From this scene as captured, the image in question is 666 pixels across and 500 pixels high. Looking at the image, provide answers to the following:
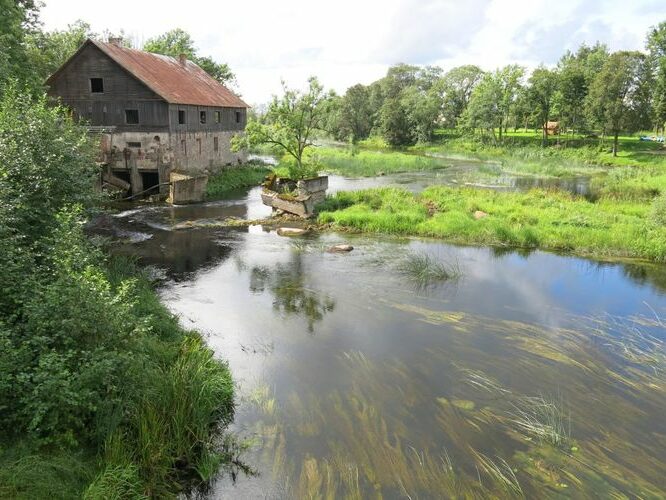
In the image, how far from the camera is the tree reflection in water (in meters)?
14.9

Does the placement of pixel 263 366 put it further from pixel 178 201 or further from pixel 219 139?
pixel 219 139

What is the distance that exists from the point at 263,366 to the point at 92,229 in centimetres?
1608

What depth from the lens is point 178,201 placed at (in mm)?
Result: 30953

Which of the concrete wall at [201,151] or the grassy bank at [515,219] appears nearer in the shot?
the grassy bank at [515,219]

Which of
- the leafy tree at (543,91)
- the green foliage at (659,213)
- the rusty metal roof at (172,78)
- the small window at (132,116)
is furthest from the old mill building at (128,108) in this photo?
the leafy tree at (543,91)

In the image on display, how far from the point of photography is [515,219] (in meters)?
24.3

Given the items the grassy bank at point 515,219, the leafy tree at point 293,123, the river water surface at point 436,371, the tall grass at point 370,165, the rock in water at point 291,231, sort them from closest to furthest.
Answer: the river water surface at point 436,371, the grassy bank at point 515,219, the rock in water at point 291,231, the leafy tree at point 293,123, the tall grass at point 370,165

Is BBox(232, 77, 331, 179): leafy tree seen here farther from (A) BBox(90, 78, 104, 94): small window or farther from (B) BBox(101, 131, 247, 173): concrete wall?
(A) BBox(90, 78, 104, 94): small window

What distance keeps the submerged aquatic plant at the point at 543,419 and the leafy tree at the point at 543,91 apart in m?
64.4

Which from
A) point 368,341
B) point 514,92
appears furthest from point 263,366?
point 514,92

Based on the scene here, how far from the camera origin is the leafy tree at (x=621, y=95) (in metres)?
57.0

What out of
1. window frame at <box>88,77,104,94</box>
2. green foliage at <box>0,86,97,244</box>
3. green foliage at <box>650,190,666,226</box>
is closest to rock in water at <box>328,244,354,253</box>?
green foliage at <box>0,86,97,244</box>

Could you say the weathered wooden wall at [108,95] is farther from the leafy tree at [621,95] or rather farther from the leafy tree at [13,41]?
the leafy tree at [621,95]

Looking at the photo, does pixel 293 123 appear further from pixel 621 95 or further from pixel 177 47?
pixel 621 95
